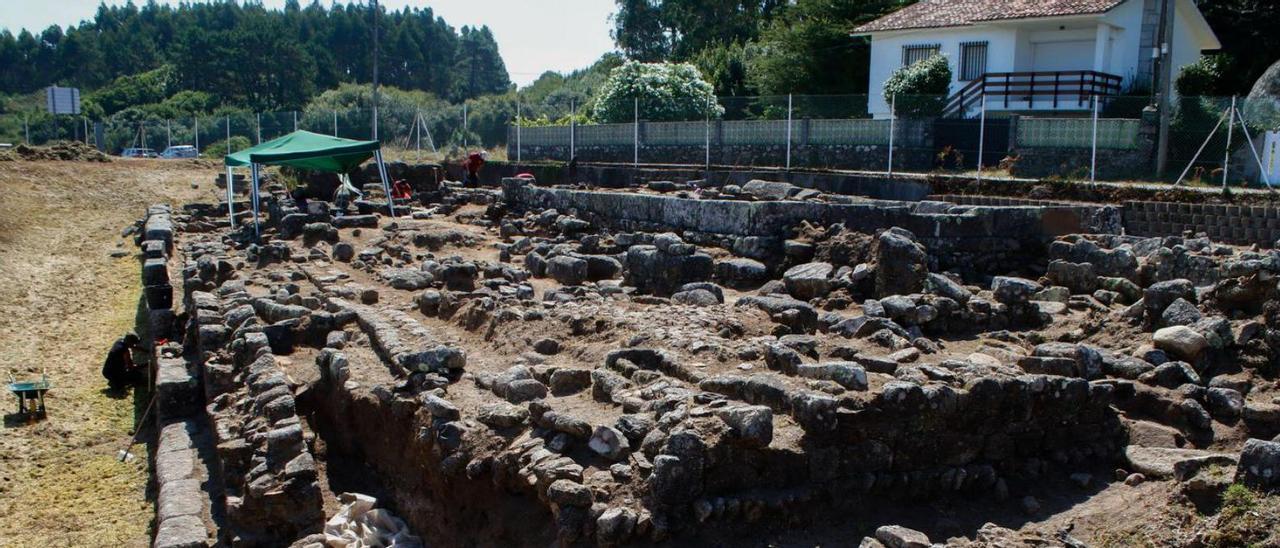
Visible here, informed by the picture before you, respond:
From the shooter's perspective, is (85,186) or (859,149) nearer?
(859,149)

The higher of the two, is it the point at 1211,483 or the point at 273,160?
the point at 273,160

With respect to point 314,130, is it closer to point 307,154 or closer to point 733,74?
point 733,74

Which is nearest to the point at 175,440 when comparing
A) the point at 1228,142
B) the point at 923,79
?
the point at 1228,142

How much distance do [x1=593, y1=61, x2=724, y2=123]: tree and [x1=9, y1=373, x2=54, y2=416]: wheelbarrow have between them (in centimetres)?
1678

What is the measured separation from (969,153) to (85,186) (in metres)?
22.9

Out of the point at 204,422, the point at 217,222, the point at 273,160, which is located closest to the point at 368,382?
the point at 204,422

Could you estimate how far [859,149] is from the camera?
66.6 ft

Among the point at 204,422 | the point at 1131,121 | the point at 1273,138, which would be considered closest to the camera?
the point at 204,422

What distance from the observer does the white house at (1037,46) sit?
75.0 feet

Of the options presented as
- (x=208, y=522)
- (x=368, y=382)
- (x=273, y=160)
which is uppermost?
(x=273, y=160)

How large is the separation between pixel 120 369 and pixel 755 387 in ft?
28.3

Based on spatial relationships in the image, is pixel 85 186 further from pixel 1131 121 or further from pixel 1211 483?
pixel 1211 483

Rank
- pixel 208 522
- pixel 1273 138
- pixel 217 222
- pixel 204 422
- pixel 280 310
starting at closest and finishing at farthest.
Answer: pixel 208 522, pixel 204 422, pixel 280 310, pixel 1273 138, pixel 217 222

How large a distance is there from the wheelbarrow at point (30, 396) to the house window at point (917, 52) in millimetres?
20805
